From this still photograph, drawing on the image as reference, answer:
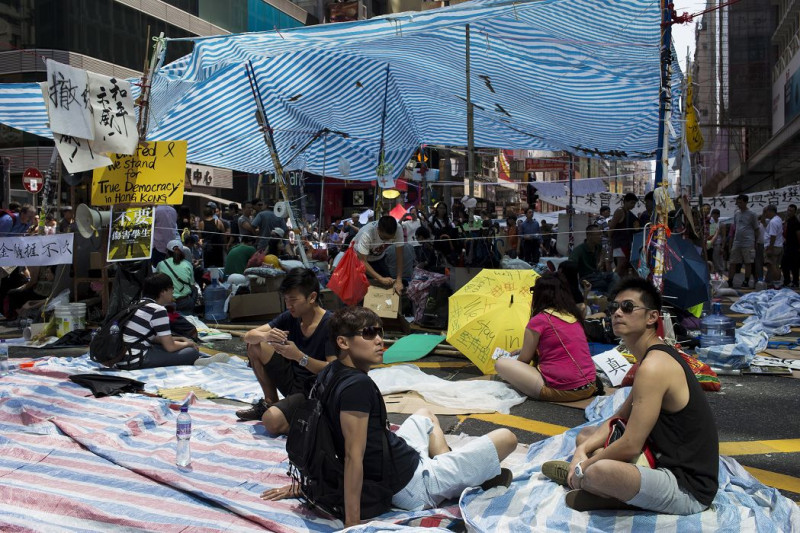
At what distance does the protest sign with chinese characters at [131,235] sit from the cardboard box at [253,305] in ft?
7.49

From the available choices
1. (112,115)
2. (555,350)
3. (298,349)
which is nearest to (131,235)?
(112,115)

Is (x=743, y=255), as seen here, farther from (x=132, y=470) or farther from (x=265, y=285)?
(x=132, y=470)

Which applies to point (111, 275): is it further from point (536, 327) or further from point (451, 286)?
point (536, 327)

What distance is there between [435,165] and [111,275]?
117ft

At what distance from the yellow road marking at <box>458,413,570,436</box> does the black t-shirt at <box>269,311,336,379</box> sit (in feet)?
4.37

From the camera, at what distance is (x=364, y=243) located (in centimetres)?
981

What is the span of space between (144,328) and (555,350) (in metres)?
3.87

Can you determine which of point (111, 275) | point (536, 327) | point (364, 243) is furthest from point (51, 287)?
point (536, 327)

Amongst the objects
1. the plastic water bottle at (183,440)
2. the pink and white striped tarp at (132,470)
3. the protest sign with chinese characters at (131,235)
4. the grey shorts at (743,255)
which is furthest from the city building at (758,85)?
the plastic water bottle at (183,440)

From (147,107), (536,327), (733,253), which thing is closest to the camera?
(536,327)

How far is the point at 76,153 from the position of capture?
8094mm

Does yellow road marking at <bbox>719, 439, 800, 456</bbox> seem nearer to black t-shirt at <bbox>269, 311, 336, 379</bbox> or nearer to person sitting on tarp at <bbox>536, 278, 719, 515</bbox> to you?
person sitting on tarp at <bbox>536, 278, 719, 515</bbox>

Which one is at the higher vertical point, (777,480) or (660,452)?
(660,452)

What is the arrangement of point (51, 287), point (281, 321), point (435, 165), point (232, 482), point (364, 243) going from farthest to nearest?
point (435, 165), point (51, 287), point (364, 243), point (281, 321), point (232, 482)
